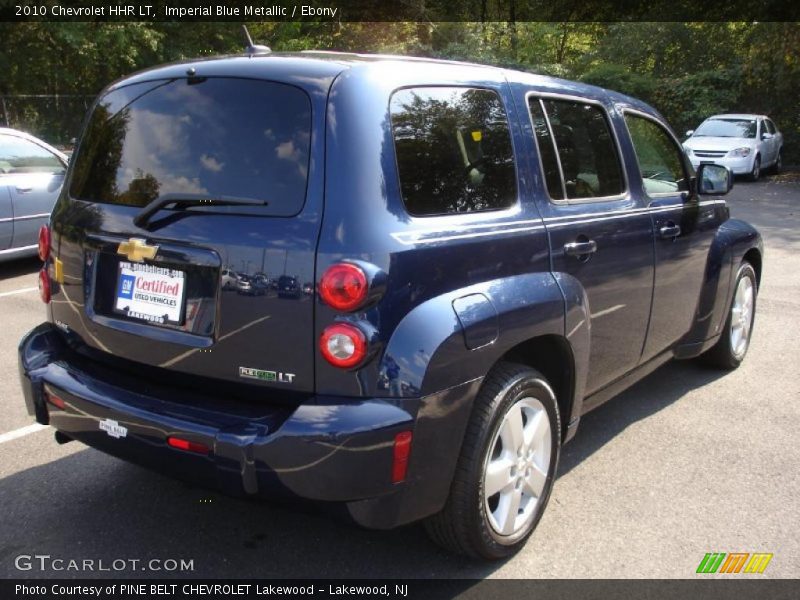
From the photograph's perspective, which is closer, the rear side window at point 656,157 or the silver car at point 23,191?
the rear side window at point 656,157

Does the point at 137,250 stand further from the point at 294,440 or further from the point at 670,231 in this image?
the point at 670,231

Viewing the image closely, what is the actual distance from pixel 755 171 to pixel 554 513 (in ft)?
61.7

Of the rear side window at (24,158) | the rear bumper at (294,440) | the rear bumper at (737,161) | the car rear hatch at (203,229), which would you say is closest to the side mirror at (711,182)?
the rear bumper at (294,440)

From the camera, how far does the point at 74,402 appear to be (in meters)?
2.77

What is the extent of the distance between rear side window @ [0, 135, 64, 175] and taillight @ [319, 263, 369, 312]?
6722mm

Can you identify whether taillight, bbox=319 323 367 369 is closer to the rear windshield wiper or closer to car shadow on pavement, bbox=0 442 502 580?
the rear windshield wiper

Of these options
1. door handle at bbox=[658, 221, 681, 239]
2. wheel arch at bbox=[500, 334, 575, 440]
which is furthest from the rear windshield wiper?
door handle at bbox=[658, 221, 681, 239]

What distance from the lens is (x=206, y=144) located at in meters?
2.67

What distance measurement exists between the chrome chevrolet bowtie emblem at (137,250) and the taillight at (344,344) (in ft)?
2.43

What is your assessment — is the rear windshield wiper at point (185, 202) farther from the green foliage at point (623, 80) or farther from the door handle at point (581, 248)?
the green foliage at point (623, 80)

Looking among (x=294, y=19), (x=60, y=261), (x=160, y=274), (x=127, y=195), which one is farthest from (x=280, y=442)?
(x=294, y=19)

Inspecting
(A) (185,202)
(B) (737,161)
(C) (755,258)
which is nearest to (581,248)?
(A) (185,202)

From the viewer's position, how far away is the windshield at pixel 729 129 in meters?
19.6

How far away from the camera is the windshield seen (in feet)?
64.4
